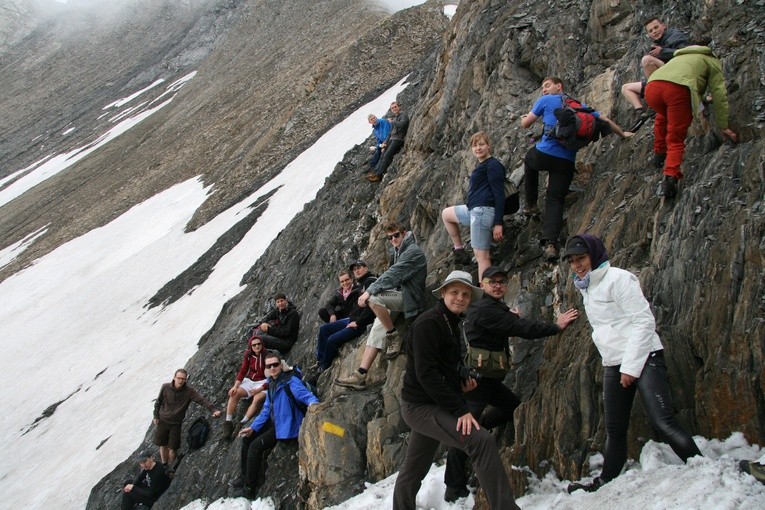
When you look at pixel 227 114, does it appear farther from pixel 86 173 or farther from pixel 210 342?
pixel 210 342

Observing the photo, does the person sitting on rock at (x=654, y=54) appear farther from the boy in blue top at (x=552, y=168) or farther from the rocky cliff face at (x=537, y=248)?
the boy in blue top at (x=552, y=168)

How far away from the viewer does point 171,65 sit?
93125 mm

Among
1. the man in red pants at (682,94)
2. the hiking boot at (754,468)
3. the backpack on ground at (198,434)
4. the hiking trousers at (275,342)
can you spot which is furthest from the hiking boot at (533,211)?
the backpack on ground at (198,434)

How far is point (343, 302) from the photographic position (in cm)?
1069

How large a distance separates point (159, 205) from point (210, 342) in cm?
2507

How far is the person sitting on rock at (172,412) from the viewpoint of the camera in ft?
39.1

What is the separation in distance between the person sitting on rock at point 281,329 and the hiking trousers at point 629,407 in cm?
814

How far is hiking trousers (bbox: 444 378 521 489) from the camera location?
584 centimetres

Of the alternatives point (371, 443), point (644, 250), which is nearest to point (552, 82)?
point (644, 250)

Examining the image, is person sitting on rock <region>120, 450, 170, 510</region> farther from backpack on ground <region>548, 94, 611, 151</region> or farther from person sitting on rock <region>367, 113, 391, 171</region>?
person sitting on rock <region>367, 113, 391, 171</region>

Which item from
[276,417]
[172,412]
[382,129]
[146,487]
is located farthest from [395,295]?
[382,129]

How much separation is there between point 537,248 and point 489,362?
8.71 feet

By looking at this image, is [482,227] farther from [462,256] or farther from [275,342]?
[275,342]

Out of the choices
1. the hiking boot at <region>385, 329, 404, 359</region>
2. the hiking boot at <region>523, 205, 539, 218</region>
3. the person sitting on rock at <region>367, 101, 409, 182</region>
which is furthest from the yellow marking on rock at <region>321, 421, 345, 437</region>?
the person sitting on rock at <region>367, 101, 409, 182</region>
